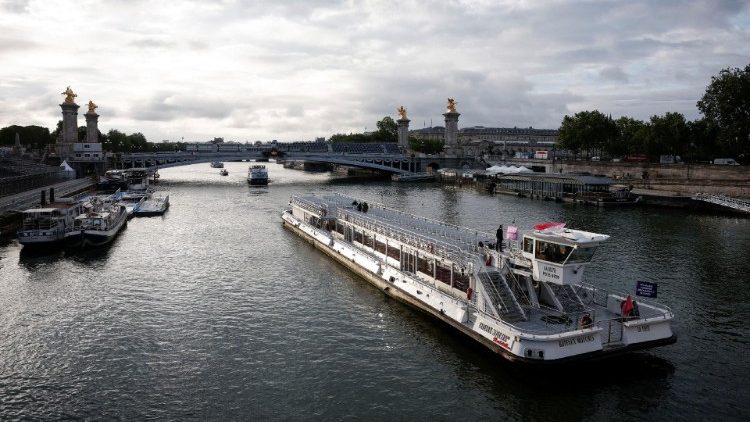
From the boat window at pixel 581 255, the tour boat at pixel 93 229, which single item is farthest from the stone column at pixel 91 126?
the boat window at pixel 581 255

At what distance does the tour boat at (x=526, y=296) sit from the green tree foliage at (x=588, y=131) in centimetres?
10313

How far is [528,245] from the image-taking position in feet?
81.1

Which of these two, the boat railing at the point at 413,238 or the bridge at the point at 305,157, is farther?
the bridge at the point at 305,157

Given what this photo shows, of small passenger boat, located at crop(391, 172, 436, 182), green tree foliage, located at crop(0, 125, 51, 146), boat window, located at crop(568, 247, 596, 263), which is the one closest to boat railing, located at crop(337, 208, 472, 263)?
boat window, located at crop(568, 247, 596, 263)

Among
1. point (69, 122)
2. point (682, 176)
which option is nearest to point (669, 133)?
point (682, 176)

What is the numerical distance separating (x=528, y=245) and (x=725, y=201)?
2295 inches

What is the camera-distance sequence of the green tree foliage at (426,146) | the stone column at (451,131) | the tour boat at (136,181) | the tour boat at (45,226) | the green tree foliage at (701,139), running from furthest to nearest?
1. the green tree foliage at (426,146)
2. the stone column at (451,131)
3. the green tree foliage at (701,139)
4. the tour boat at (136,181)
5. the tour boat at (45,226)

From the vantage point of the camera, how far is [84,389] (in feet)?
71.1

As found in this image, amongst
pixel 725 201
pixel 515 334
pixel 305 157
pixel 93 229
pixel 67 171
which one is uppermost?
pixel 305 157

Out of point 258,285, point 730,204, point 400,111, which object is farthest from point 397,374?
point 400,111

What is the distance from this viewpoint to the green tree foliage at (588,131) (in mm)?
126750

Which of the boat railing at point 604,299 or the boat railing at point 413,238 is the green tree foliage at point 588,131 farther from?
the boat railing at point 604,299

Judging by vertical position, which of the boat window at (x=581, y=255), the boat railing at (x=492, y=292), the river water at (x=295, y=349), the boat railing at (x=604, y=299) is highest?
the boat window at (x=581, y=255)

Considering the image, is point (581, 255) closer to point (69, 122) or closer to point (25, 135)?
point (69, 122)
